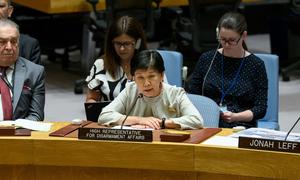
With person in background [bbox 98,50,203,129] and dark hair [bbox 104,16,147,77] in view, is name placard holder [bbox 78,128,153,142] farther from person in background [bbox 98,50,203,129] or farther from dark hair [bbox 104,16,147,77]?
dark hair [bbox 104,16,147,77]

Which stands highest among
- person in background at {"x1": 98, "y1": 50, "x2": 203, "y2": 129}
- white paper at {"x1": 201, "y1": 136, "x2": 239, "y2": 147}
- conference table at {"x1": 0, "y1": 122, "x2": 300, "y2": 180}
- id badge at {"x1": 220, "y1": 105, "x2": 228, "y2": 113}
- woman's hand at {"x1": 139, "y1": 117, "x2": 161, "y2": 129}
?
person in background at {"x1": 98, "y1": 50, "x2": 203, "y2": 129}

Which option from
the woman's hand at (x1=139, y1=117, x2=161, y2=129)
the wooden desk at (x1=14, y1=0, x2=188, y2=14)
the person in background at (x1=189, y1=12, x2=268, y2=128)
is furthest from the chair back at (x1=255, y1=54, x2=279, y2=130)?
the wooden desk at (x1=14, y1=0, x2=188, y2=14)

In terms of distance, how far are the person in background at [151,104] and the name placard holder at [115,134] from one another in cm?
33

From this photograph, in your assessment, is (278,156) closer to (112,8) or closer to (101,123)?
(101,123)

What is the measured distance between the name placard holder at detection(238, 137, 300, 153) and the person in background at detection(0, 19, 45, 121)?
148 centimetres

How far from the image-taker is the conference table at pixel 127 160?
11.5 feet

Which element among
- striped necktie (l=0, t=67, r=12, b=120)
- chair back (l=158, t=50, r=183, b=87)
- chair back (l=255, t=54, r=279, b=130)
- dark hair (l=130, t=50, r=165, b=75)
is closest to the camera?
dark hair (l=130, t=50, r=165, b=75)

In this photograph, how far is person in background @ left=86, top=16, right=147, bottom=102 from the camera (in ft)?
15.9

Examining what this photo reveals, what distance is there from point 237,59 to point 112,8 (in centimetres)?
277

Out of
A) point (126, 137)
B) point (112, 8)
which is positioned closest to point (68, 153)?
point (126, 137)

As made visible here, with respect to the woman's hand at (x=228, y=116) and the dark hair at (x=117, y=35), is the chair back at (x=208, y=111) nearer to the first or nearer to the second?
the woman's hand at (x=228, y=116)

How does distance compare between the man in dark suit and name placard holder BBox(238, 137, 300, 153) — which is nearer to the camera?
name placard holder BBox(238, 137, 300, 153)

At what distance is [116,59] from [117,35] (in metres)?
0.19

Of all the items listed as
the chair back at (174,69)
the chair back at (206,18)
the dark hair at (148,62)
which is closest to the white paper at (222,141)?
the dark hair at (148,62)
